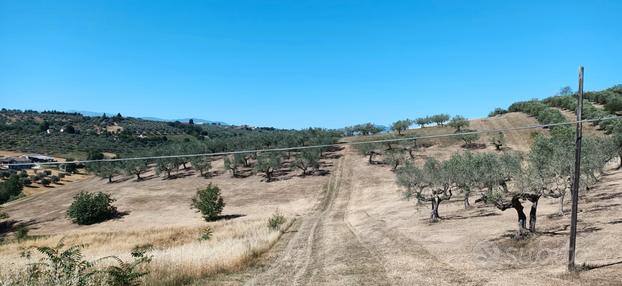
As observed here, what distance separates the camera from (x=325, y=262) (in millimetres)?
24625

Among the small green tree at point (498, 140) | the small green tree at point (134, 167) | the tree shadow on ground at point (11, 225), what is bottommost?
the tree shadow on ground at point (11, 225)

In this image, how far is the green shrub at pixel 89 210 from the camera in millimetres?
80000

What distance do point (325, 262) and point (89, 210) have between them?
68.4 meters

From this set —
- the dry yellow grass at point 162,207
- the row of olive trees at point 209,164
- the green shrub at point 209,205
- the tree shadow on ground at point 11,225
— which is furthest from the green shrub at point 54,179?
the green shrub at point 209,205

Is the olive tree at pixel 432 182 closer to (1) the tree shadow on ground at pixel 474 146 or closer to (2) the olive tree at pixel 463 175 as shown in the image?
(2) the olive tree at pixel 463 175

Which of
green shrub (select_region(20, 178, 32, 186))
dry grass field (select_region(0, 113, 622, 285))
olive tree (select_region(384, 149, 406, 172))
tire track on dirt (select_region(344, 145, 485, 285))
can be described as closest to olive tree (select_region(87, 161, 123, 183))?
green shrub (select_region(20, 178, 32, 186))

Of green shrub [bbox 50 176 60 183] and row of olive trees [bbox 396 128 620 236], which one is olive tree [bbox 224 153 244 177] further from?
row of olive trees [bbox 396 128 620 236]

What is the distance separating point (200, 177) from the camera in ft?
343

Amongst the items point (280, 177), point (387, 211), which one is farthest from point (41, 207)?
point (387, 211)

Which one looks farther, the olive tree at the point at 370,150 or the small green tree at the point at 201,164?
the olive tree at the point at 370,150

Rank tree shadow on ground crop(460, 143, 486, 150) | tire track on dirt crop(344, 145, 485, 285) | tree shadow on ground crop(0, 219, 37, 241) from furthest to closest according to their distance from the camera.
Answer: tree shadow on ground crop(460, 143, 486, 150) < tree shadow on ground crop(0, 219, 37, 241) < tire track on dirt crop(344, 145, 485, 285)

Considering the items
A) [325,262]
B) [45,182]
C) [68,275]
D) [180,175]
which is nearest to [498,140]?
[180,175]

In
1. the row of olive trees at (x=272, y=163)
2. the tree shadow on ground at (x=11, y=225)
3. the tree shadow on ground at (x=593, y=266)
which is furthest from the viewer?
the row of olive trees at (x=272, y=163)

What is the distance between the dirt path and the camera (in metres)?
19.9
